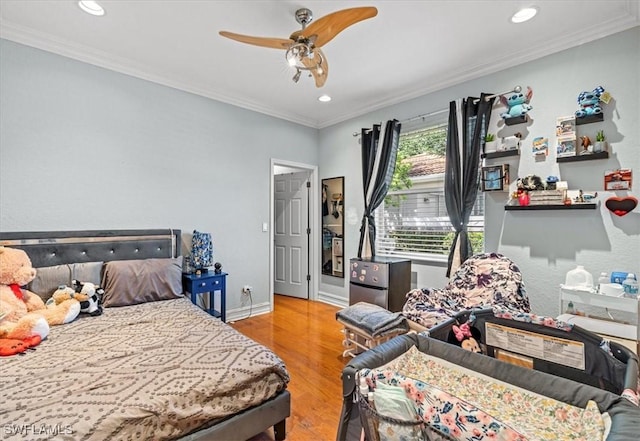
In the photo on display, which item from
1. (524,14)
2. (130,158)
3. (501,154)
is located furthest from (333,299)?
(524,14)

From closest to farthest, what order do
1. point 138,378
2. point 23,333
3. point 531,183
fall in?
1. point 138,378
2. point 23,333
3. point 531,183

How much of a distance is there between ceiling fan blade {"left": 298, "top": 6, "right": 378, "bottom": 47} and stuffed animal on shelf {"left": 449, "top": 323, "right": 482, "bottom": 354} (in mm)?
1960

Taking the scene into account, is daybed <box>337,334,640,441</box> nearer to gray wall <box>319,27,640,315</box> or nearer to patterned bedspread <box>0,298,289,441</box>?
patterned bedspread <box>0,298,289,441</box>

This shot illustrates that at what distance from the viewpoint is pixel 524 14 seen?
227 centimetres

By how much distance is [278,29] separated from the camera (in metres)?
2.48

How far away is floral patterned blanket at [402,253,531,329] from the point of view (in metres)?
2.44

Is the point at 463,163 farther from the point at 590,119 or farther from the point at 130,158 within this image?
the point at 130,158

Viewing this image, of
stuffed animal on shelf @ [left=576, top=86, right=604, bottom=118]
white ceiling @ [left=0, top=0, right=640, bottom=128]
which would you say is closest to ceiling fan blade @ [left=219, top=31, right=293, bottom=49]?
white ceiling @ [left=0, top=0, right=640, bottom=128]

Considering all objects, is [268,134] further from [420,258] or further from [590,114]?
[590,114]

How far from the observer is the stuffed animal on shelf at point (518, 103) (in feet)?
9.01

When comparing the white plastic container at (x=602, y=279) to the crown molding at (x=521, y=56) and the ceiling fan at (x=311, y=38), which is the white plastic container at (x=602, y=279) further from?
the ceiling fan at (x=311, y=38)

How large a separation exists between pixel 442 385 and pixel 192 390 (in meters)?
1.18

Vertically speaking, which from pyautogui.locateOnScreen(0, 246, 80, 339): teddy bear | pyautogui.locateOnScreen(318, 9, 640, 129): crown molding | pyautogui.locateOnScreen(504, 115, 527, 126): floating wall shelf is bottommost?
pyautogui.locateOnScreen(0, 246, 80, 339): teddy bear

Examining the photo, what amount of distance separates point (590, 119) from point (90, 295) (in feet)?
14.1
